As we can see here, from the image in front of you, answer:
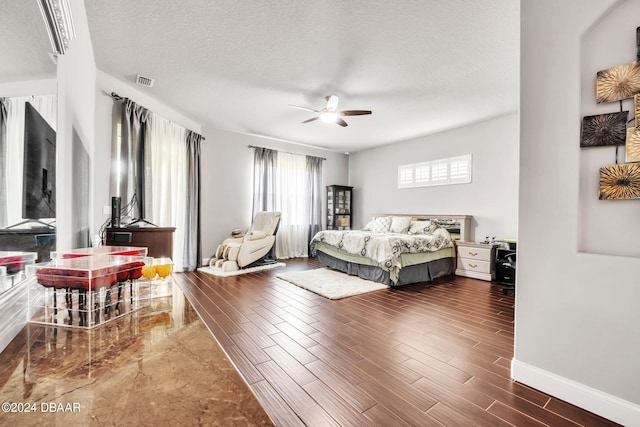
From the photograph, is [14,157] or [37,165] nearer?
[14,157]

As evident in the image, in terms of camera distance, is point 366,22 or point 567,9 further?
point 366,22

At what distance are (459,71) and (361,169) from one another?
164 inches

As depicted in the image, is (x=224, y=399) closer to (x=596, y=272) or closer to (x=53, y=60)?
(x=53, y=60)

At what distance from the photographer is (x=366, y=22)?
7.61 feet

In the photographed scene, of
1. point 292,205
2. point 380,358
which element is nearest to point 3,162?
point 380,358

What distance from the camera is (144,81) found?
3396 mm

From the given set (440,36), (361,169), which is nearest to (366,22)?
(440,36)

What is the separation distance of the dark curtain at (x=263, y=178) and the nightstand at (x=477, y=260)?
395 centimetres

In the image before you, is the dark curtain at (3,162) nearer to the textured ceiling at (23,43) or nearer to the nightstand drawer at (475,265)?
the textured ceiling at (23,43)

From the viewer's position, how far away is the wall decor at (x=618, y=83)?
4.49 ft

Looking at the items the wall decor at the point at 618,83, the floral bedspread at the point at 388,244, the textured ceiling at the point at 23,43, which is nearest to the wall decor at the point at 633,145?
the wall decor at the point at 618,83

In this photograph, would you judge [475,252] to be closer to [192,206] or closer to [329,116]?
[329,116]

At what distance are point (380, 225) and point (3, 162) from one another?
18.6 ft

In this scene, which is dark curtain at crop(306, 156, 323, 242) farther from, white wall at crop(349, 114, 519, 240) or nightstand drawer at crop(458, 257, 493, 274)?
nightstand drawer at crop(458, 257, 493, 274)
